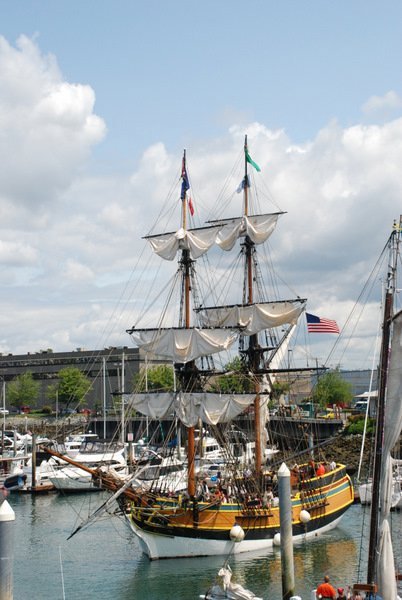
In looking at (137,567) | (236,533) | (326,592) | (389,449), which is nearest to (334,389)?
(236,533)

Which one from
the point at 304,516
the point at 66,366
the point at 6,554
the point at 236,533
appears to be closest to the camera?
the point at 6,554

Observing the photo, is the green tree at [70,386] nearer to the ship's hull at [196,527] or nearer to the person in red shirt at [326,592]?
the ship's hull at [196,527]

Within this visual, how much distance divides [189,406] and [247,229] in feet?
50.0

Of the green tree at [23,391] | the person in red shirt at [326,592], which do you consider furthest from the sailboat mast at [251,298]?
the green tree at [23,391]

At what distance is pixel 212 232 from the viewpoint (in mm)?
51250

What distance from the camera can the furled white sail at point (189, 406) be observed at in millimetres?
47750

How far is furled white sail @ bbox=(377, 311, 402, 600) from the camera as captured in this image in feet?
82.1

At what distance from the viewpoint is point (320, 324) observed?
54.0 metres

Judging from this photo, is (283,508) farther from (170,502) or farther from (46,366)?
(46,366)

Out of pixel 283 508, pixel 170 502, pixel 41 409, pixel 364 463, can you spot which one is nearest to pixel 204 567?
pixel 170 502

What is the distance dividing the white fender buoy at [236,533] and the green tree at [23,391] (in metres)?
96.8

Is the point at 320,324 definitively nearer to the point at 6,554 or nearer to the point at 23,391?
the point at 6,554

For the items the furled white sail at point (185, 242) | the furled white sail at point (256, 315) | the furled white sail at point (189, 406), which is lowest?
the furled white sail at point (189, 406)

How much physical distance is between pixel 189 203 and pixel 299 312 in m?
11.7
